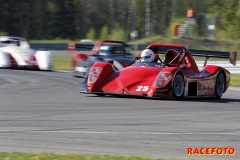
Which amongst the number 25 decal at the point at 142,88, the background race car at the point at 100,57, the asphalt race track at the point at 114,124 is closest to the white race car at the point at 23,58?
the background race car at the point at 100,57

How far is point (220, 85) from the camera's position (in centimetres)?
1414

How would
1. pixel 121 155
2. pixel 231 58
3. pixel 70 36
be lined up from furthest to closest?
pixel 70 36 < pixel 231 58 < pixel 121 155

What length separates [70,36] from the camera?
7181 centimetres

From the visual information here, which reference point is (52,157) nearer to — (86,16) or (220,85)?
(220,85)

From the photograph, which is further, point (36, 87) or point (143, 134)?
point (36, 87)

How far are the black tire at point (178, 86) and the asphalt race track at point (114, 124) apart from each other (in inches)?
9.5

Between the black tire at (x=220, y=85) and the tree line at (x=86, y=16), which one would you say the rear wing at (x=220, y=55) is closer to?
the black tire at (x=220, y=85)

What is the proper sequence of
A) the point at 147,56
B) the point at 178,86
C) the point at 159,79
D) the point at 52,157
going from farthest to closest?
the point at 147,56, the point at 178,86, the point at 159,79, the point at 52,157

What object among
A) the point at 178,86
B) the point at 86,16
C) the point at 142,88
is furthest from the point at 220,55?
the point at 86,16

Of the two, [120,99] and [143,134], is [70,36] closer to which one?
[120,99]

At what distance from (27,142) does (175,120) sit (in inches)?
120

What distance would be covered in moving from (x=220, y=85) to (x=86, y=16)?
64.1 m

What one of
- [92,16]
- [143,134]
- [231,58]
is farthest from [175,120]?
[92,16]

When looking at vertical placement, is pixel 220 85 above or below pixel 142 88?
below
